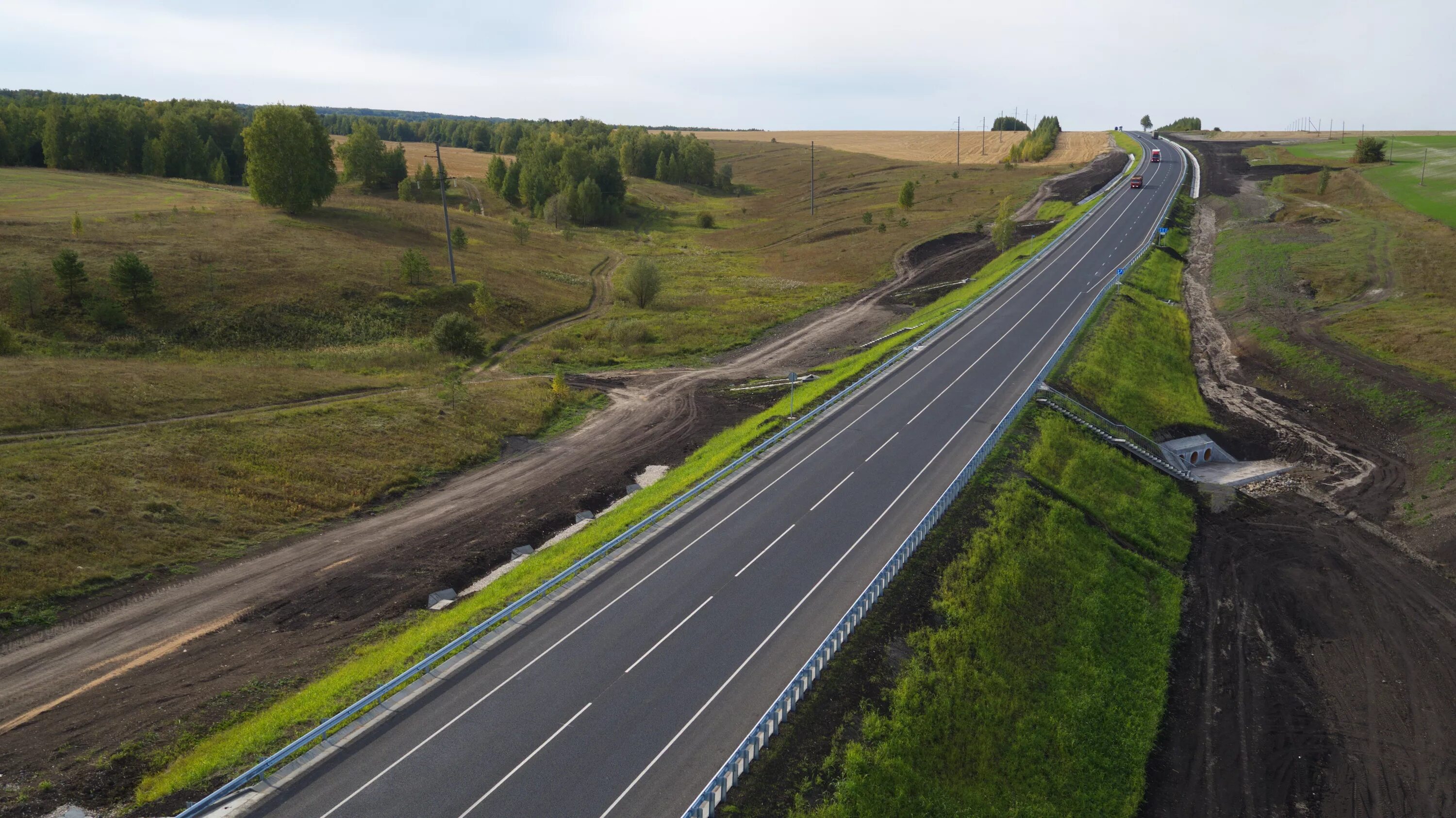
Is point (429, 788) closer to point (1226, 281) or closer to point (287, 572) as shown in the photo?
point (287, 572)

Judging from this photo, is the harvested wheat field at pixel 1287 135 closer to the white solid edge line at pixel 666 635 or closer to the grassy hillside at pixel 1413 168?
the grassy hillside at pixel 1413 168

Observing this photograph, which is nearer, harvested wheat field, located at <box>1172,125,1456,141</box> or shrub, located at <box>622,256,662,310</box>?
shrub, located at <box>622,256,662,310</box>

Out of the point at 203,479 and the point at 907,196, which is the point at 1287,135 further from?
the point at 203,479

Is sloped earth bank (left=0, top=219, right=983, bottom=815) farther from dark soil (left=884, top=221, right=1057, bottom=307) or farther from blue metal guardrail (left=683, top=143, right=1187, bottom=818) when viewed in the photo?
dark soil (left=884, top=221, right=1057, bottom=307)

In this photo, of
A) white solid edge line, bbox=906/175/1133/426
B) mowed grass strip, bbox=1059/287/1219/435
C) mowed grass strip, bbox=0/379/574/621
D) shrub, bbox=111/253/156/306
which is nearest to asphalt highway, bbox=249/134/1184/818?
white solid edge line, bbox=906/175/1133/426

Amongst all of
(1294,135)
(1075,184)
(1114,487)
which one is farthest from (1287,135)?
(1114,487)

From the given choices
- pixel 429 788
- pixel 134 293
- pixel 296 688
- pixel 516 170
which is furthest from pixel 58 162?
pixel 429 788

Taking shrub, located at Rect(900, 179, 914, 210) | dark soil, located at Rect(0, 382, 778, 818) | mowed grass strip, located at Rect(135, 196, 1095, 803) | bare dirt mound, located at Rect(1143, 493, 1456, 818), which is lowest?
bare dirt mound, located at Rect(1143, 493, 1456, 818)
